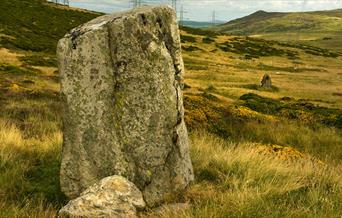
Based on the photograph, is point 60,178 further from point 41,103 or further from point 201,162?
point 41,103

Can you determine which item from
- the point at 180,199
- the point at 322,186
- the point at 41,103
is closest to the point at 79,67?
the point at 180,199

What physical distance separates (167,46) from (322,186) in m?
3.05

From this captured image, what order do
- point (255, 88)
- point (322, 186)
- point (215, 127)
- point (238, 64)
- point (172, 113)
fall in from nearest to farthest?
point (322, 186) → point (172, 113) → point (215, 127) → point (255, 88) → point (238, 64)

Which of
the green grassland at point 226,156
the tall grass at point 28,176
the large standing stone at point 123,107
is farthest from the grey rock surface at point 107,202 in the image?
the large standing stone at point 123,107

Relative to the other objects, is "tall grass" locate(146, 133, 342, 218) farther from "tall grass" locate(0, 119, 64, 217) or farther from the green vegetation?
the green vegetation

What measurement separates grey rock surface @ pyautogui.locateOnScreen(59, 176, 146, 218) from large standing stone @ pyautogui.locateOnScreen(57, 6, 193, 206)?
0.59 metres

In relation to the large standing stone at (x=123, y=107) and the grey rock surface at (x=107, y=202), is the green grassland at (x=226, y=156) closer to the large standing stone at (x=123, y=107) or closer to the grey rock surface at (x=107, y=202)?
the grey rock surface at (x=107, y=202)

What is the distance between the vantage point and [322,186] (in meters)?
6.09

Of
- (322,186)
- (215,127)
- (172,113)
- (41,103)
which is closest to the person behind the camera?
(322,186)

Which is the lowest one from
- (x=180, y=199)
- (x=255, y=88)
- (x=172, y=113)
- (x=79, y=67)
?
(x=255, y=88)

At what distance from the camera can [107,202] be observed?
5.45m

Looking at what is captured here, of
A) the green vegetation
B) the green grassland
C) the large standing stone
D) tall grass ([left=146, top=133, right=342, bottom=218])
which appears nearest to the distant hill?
the green grassland

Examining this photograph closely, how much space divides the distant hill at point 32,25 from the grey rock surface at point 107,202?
43.5 metres

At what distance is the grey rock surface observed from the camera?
5.33 meters
